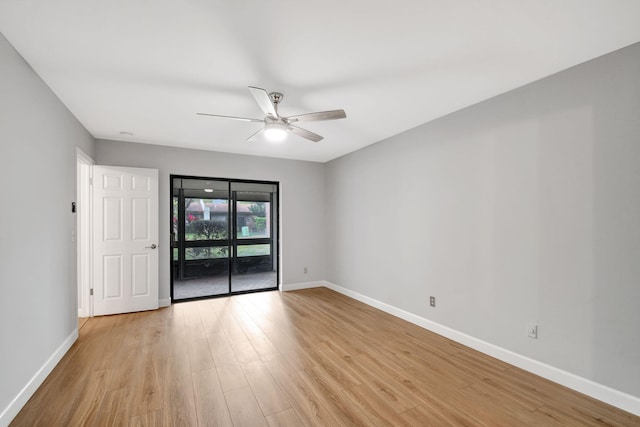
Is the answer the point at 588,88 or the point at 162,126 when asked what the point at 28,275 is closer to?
the point at 162,126

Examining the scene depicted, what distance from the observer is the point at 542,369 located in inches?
94.6

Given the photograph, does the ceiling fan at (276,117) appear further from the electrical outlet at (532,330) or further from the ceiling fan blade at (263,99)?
the electrical outlet at (532,330)

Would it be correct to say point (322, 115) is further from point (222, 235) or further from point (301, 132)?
point (222, 235)

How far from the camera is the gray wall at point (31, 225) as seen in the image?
186cm

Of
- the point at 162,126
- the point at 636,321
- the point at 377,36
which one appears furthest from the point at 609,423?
the point at 162,126

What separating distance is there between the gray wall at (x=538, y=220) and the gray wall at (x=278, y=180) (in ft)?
6.88

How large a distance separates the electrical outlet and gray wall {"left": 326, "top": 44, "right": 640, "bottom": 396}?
5 centimetres

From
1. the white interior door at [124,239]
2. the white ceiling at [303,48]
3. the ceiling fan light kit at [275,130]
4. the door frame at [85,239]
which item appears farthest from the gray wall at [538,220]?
the door frame at [85,239]

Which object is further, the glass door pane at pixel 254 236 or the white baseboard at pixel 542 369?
the glass door pane at pixel 254 236

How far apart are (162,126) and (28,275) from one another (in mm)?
2151

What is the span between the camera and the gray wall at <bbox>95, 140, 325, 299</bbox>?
4375mm

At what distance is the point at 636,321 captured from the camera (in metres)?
1.95

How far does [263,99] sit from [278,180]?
3162mm

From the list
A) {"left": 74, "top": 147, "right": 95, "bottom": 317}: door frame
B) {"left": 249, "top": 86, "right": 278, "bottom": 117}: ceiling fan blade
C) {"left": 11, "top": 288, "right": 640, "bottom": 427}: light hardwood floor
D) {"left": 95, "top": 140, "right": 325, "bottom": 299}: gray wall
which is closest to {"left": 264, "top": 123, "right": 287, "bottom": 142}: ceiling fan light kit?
{"left": 249, "top": 86, "right": 278, "bottom": 117}: ceiling fan blade
